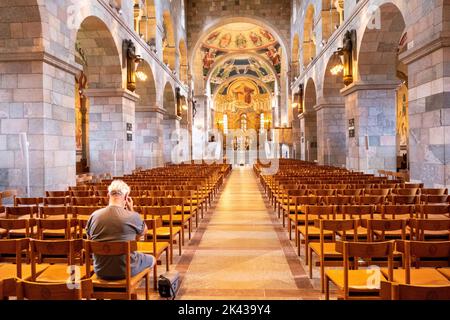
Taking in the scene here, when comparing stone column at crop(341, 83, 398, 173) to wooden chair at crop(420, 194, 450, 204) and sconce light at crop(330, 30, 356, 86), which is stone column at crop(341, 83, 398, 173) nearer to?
sconce light at crop(330, 30, 356, 86)

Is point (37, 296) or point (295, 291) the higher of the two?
point (37, 296)

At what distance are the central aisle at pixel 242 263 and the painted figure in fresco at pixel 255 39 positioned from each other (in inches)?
1357

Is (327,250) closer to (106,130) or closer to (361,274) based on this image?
(361,274)

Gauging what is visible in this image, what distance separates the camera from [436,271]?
403 cm

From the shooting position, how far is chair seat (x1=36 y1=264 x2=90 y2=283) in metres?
3.91

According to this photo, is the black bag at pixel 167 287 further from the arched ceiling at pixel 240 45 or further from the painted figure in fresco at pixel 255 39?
the painted figure in fresco at pixel 255 39

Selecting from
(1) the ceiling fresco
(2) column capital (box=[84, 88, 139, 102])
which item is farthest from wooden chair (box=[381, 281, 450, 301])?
(1) the ceiling fresco

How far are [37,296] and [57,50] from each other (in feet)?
28.8

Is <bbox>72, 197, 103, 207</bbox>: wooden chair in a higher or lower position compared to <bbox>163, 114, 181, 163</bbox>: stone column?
lower

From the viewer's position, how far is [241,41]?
42.4 metres

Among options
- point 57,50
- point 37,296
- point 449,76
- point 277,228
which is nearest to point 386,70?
point 449,76

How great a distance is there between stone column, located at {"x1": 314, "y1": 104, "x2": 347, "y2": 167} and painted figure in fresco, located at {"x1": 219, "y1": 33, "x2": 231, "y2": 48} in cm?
2334

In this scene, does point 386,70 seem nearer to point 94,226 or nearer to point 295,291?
point 295,291

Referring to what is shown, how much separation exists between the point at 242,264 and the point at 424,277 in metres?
2.60
